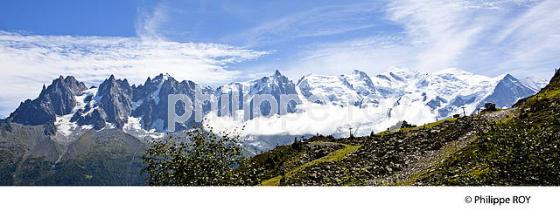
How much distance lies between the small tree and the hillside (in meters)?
1.54

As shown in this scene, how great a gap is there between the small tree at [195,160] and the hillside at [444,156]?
154 cm

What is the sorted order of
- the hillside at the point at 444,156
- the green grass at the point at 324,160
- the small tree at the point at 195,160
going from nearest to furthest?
the hillside at the point at 444,156
the small tree at the point at 195,160
the green grass at the point at 324,160

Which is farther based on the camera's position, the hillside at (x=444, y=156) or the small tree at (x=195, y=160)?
the small tree at (x=195, y=160)

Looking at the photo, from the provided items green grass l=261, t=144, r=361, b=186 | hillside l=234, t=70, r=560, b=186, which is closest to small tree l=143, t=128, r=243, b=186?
hillside l=234, t=70, r=560, b=186

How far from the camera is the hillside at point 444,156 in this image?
111ft

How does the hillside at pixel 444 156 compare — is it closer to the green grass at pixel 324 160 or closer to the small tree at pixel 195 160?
the green grass at pixel 324 160

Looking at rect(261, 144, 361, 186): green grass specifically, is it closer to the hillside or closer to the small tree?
the hillside

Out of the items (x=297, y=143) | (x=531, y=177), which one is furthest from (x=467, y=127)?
(x=531, y=177)

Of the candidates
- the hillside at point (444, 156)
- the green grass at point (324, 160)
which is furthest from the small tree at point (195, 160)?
the green grass at point (324, 160)

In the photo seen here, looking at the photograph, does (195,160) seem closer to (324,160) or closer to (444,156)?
(444,156)

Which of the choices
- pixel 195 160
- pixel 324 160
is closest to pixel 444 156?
pixel 324 160

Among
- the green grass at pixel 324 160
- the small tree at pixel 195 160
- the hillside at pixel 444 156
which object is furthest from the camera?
the green grass at pixel 324 160

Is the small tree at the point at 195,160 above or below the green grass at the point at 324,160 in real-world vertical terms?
above
